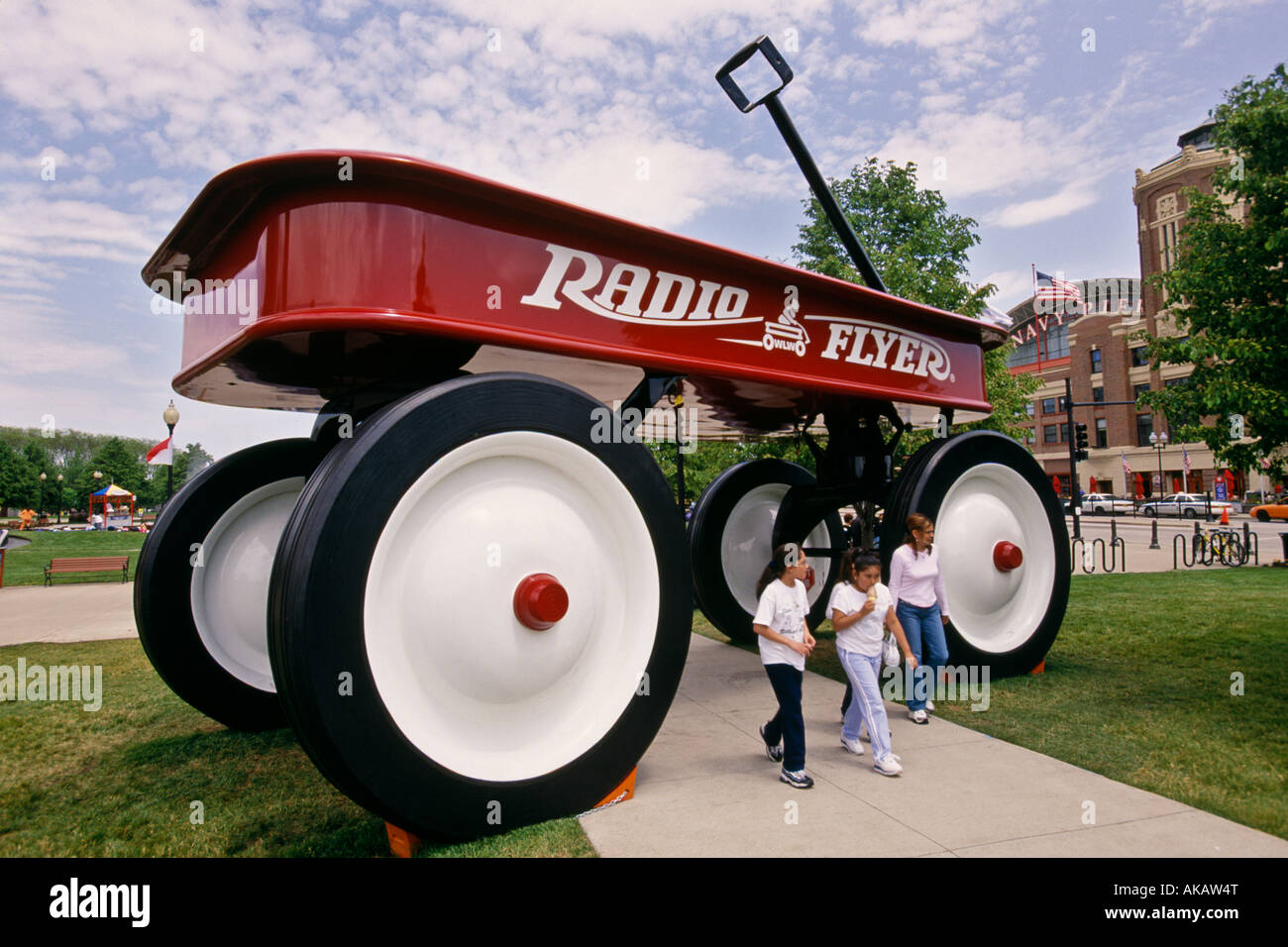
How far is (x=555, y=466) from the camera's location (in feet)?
12.5

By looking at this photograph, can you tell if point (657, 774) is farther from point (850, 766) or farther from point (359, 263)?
point (359, 263)

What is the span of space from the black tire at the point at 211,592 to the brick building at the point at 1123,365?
47015 millimetres

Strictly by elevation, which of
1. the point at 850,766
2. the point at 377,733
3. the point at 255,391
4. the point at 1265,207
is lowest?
the point at 850,766

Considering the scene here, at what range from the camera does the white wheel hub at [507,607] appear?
3.27 metres

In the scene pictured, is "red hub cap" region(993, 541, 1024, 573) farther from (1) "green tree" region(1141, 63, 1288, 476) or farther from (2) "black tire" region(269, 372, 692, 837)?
(1) "green tree" region(1141, 63, 1288, 476)

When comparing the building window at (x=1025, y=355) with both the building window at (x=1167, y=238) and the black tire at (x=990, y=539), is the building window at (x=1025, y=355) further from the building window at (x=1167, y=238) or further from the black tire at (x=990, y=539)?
the black tire at (x=990, y=539)

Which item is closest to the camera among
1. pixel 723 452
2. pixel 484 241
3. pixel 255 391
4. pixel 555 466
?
pixel 484 241

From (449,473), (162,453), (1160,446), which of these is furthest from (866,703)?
(1160,446)

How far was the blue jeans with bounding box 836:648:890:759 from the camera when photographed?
14.9ft

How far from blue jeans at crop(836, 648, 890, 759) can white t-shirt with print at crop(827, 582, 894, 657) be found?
0.15ft

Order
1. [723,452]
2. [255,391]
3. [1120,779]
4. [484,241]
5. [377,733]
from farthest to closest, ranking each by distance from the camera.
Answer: [723,452] < [255,391] < [1120,779] < [484,241] < [377,733]

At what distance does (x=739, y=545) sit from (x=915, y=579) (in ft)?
10.4

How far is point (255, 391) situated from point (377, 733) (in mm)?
2509
